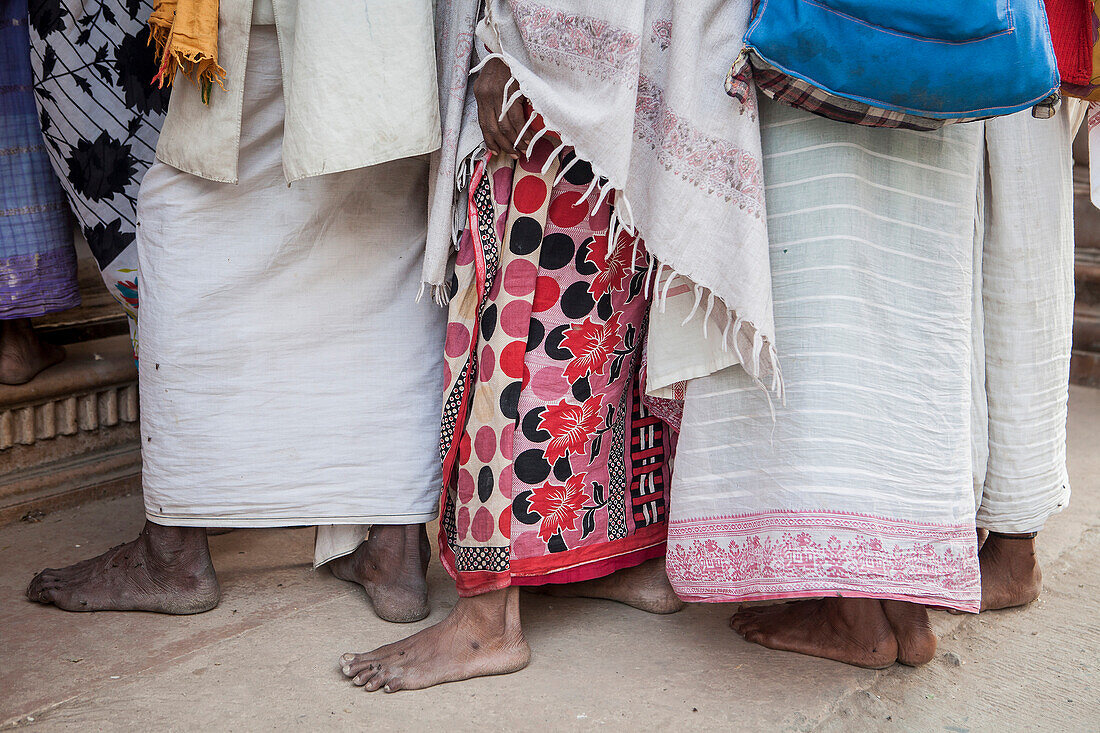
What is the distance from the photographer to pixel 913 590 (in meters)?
1.64

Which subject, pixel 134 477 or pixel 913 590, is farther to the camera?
pixel 134 477

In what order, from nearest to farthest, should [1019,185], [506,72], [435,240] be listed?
[506,72]
[435,240]
[1019,185]

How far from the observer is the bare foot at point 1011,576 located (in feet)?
6.85

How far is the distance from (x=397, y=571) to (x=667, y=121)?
3.61ft

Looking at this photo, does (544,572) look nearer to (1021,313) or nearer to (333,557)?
(333,557)

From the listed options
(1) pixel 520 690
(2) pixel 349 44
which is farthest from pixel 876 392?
(2) pixel 349 44

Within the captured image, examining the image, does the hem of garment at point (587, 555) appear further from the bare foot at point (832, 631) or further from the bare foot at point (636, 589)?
the bare foot at point (832, 631)

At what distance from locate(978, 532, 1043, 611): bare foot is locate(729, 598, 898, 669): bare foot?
42 cm

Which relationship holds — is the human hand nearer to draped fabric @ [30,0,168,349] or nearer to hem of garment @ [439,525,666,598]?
hem of garment @ [439,525,666,598]

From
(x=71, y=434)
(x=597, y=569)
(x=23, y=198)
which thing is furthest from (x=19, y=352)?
(x=597, y=569)

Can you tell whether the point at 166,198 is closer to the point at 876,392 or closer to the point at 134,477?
the point at 134,477

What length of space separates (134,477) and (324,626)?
1.13 meters

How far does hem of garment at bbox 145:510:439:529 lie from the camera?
1940mm

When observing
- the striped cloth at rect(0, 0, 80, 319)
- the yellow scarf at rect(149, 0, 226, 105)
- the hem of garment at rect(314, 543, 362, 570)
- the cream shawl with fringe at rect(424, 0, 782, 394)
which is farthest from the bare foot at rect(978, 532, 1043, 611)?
the striped cloth at rect(0, 0, 80, 319)
